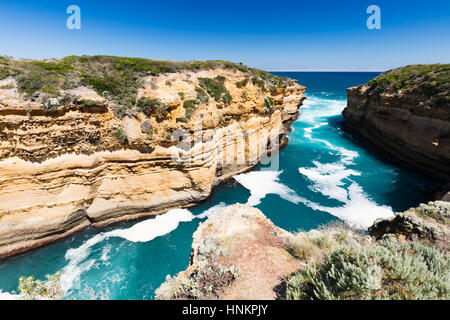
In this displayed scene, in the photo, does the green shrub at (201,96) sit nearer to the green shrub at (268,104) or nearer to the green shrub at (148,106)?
the green shrub at (148,106)

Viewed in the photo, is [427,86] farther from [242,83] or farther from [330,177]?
[242,83]

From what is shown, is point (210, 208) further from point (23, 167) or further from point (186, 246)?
point (23, 167)

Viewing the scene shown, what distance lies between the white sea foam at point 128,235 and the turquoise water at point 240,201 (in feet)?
0.20

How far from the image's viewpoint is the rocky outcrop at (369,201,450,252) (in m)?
7.18

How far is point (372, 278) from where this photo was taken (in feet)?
13.4

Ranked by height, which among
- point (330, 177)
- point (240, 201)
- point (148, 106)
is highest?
point (148, 106)

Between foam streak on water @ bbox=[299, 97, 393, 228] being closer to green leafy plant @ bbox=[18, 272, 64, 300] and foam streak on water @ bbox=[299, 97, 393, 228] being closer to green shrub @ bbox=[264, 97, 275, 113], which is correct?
green shrub @ bbox=[264, 97, 275, 113]

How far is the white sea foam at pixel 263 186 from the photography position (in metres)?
19.1

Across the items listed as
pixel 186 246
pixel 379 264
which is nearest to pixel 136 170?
pixel 186 246

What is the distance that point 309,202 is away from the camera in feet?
60.7

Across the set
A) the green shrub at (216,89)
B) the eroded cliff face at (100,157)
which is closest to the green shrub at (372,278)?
the eroded cliff face at (100,157)

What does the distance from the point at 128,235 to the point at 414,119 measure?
34.5 meters

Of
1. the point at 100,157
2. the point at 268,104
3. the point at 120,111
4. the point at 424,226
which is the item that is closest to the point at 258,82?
the point at 268,104

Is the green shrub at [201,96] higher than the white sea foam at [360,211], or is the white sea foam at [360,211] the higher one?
the green shrub at [201,96]
